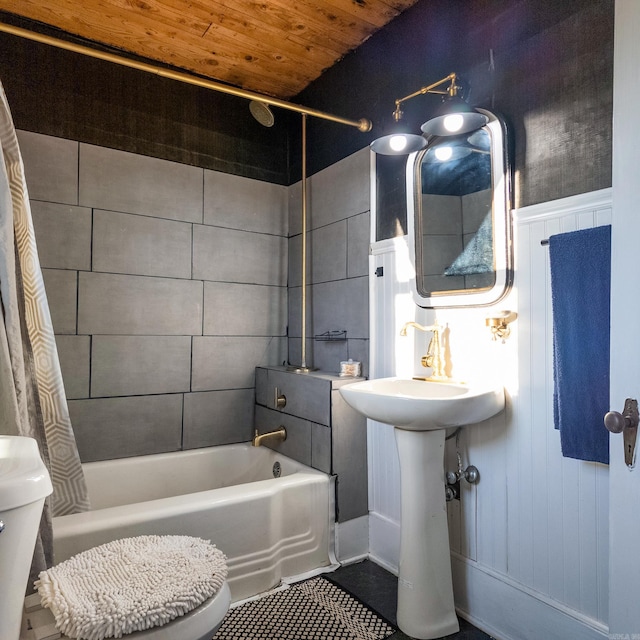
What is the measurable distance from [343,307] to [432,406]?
3.57ft

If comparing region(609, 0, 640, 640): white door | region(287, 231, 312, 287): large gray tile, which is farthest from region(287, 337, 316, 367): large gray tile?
region(609, 0, 640, 640): white door

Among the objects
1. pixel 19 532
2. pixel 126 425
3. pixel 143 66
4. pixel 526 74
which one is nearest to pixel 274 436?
pixel 126 425

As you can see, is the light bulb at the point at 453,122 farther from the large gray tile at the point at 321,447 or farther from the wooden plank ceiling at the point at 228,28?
the large gray tile at the point at 321,447

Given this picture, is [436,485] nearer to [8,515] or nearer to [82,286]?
[8,515]

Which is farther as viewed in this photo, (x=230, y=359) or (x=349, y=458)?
(x=230, y=359)

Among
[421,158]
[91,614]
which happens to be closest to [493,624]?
[91,614]

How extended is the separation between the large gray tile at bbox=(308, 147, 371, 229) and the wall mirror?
361mm

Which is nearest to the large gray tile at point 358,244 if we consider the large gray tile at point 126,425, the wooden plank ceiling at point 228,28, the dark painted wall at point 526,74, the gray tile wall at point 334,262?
the gray tile wall at point 334,262

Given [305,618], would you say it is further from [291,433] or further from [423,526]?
[291,433]

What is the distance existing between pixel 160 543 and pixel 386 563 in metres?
1.31

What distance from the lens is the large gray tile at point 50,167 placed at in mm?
2318

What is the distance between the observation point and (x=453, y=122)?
70.5 inches

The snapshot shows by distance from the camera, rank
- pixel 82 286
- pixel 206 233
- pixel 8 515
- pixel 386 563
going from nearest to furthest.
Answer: pixel 8 515, pixel 386 563, pixel 82 286, pixel 206 233

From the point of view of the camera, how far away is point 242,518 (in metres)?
1.98
